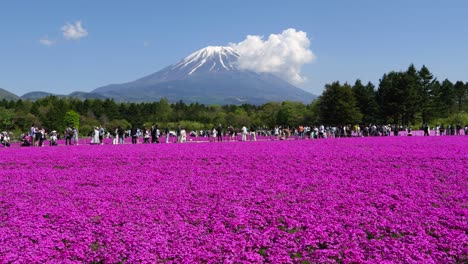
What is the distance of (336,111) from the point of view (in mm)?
84875

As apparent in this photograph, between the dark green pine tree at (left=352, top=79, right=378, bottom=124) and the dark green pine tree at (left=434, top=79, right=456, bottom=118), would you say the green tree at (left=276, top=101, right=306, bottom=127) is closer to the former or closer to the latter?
the dark green pine tree at (left=352, top=79, right=378, bottom=124)

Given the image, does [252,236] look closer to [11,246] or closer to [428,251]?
[428,251]

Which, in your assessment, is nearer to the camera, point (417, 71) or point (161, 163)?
point (161, 163)

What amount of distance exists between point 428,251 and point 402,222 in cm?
176

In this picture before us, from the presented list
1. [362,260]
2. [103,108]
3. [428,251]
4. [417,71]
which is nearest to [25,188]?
[362,260]

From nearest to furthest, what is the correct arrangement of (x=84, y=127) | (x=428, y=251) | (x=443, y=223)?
(x=428, y=251), (x=443, y=223), (x=84, y=127)

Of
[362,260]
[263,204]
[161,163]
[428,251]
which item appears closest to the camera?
[362,260]

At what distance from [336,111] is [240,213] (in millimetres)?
77312

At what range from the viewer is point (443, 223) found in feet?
32.4

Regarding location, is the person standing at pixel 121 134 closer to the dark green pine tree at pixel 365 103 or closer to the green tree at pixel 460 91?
the dark green pine tree at pixel 365 103

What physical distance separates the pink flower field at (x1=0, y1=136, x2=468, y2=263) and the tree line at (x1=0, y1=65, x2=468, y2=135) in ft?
222

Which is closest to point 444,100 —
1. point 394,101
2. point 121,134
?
point 394,101

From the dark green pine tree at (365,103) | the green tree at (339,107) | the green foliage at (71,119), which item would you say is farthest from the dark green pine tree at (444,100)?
the green foliage at (71,119)

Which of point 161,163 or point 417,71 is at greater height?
point 417,71
